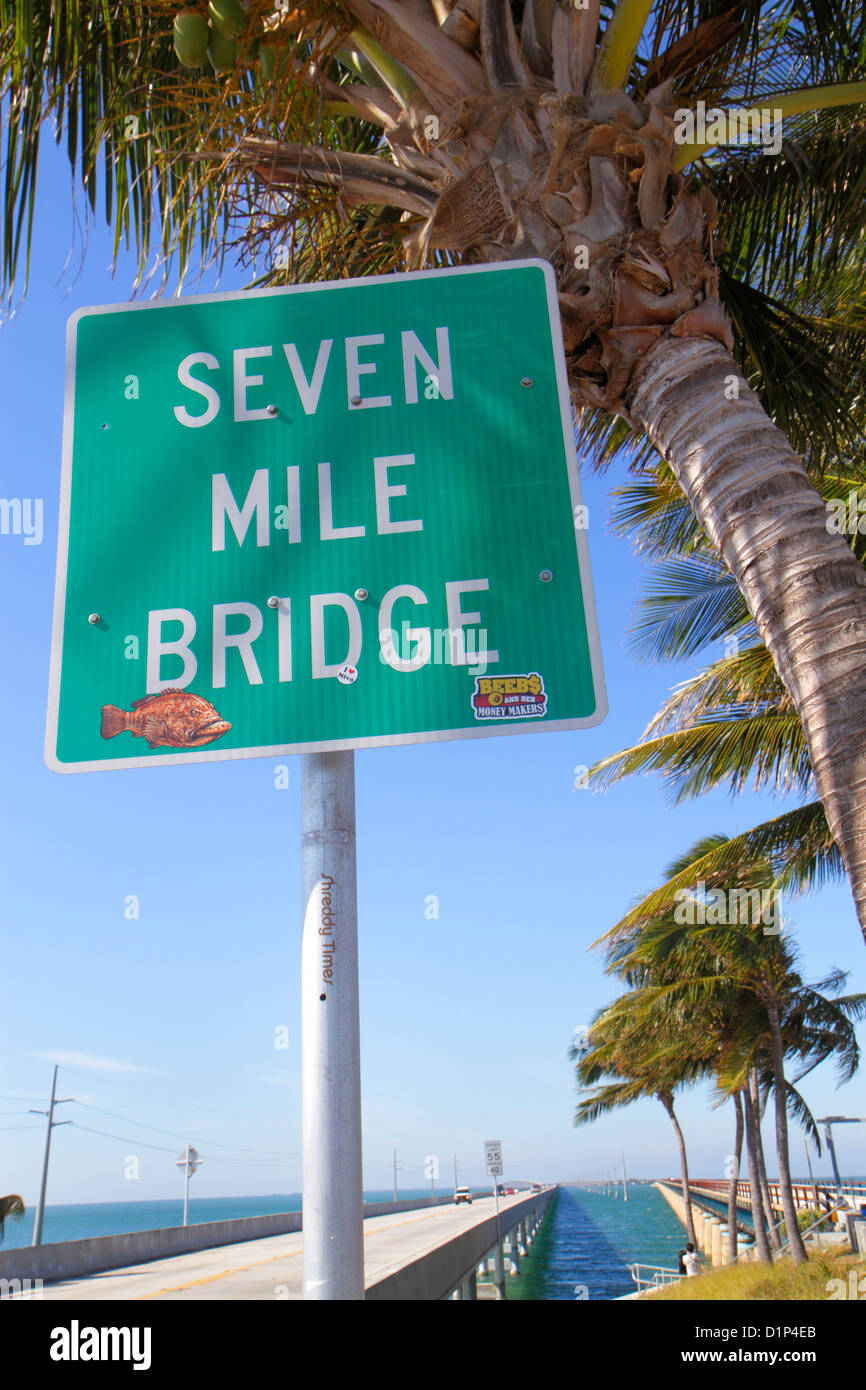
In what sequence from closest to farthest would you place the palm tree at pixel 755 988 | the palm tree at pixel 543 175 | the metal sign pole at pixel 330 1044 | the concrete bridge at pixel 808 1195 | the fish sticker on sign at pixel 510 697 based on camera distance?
the metal sign pole at pixel 330 1044
the fish sticker on sign at pixel 510 697
the palm tree at pixel 543 175
the palm tree at pixel 755 988
the concrete bridge at pixel 808 1195

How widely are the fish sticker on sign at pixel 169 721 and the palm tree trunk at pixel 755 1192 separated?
3172 cm

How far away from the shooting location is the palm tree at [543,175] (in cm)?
269

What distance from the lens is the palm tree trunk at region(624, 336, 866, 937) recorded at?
97.7 inches

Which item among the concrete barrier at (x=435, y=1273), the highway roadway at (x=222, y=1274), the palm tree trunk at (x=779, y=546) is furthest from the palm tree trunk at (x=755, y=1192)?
the palm tree trunk at (x=779, y=546)

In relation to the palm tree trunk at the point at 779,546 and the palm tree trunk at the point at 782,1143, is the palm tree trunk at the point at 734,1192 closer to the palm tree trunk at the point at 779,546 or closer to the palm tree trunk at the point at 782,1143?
the palm tree trunk at the point at 782,1143

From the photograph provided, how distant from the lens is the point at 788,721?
1145 centimetres

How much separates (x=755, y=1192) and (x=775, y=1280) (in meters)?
11.9

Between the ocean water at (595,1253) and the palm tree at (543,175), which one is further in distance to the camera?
the ocean water at (595,1253)

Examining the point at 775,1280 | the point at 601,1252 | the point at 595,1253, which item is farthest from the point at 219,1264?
the point at 601,1252

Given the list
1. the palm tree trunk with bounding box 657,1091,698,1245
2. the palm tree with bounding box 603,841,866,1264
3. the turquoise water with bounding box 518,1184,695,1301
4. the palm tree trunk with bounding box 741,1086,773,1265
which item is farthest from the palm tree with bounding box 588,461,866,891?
the palm tree trunk with bounding box 657,1091,698,1245

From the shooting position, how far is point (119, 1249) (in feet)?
59.6

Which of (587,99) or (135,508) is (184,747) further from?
(587,99)

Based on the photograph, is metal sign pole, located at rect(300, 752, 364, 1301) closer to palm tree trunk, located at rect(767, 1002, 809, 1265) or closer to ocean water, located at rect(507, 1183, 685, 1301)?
ocean water, located at rect(507, 1183, 685, 1301)
